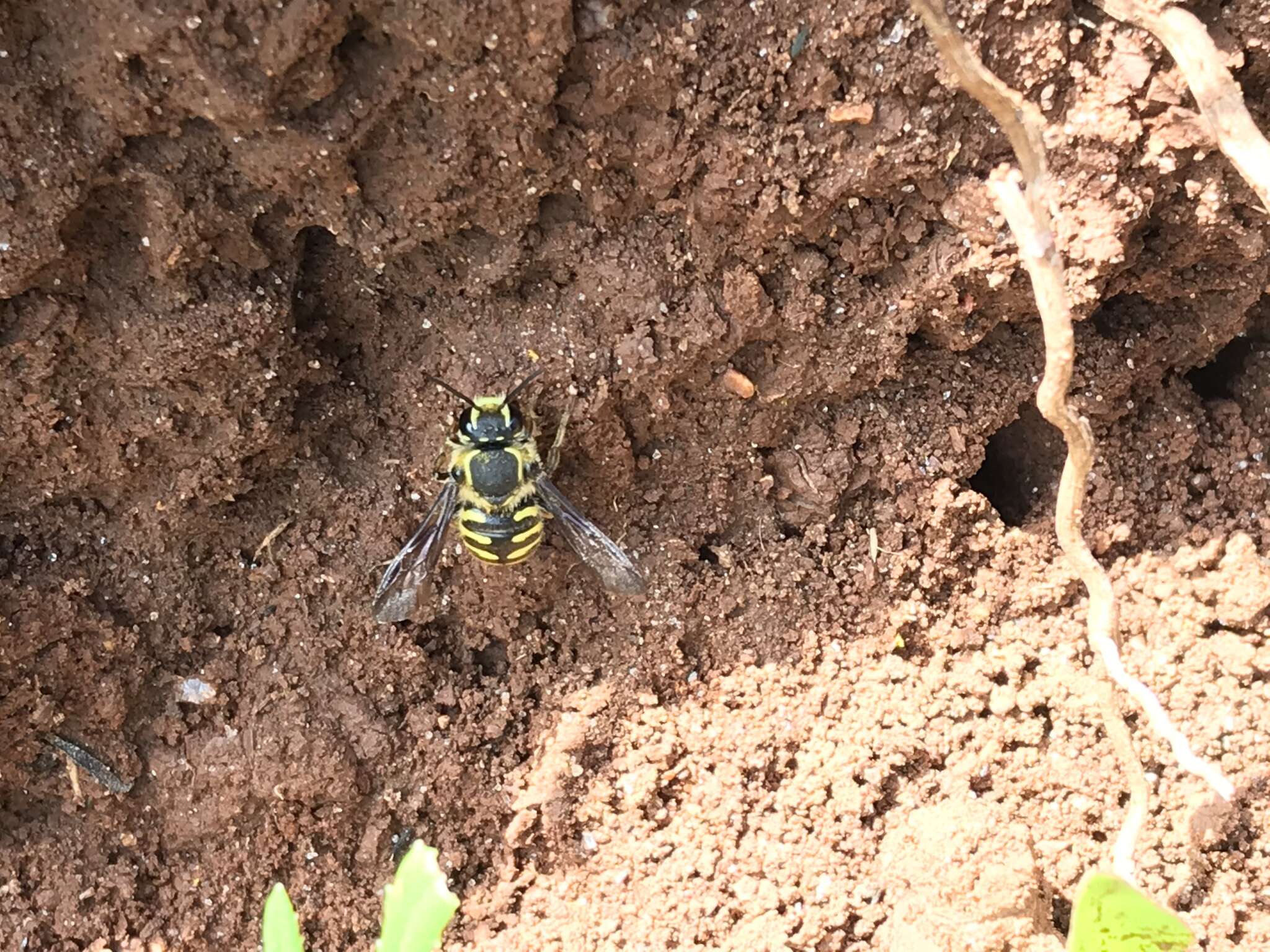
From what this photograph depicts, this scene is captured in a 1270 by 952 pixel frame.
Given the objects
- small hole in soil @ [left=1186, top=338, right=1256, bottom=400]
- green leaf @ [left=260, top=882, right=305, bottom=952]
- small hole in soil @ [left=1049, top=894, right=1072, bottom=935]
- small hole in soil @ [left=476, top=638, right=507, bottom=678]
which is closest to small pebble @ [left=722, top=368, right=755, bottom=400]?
small hole in soil @ [left=476, top=638, right=507, bottom=678]

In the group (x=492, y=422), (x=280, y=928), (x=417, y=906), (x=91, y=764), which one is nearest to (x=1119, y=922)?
(x=417, y=906)

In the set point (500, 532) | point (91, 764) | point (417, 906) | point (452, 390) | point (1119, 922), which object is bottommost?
point (1119, 922)

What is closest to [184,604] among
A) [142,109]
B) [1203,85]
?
[142,109]

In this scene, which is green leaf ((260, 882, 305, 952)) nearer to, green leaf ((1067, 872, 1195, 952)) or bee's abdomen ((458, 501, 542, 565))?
bee's abdomen ((458, 501, 542, 565))

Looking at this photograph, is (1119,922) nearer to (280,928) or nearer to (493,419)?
(280,928)

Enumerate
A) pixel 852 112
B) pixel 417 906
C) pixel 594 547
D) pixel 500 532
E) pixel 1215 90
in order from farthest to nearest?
pixel 594 547 < pixel 500 532 < pixel 852 112 < pixel 1215 90 < pixel 417 906

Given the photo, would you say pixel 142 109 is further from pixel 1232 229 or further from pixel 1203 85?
pixel 1232 229
